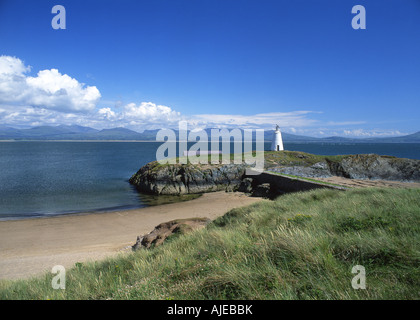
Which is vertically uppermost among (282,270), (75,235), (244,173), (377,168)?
(282,270)

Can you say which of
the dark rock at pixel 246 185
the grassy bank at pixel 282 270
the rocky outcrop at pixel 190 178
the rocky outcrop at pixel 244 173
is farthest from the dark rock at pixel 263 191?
the grassy bank at pixel 282 270

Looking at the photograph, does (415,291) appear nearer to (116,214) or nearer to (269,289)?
(269,289)

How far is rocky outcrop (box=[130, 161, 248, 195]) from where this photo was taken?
27.5 meters

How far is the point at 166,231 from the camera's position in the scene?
941 centimetres

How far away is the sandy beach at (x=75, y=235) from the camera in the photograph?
9703 millimetres

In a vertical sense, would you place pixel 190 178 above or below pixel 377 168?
below

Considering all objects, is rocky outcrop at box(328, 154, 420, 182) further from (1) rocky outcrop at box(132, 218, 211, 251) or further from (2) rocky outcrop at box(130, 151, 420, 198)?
(1) rocky outcrop at box(132, 218, 211, 251)

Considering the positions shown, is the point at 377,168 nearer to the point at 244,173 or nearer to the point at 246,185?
the point at 244,173

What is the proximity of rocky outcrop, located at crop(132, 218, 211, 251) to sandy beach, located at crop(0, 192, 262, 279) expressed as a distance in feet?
4.95

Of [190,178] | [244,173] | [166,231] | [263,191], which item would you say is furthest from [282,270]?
[244,173]

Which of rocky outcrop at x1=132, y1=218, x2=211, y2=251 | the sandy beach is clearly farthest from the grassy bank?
the sandy beach

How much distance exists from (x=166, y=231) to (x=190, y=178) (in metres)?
18.5

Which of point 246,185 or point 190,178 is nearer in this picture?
point 246,185
